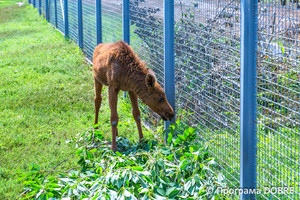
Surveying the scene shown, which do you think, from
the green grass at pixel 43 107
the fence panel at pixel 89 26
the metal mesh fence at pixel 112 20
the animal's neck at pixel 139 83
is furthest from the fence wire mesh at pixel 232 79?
the fence panel at pixel 89 26

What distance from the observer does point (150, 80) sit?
5293 mm

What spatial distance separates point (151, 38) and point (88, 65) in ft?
13.3

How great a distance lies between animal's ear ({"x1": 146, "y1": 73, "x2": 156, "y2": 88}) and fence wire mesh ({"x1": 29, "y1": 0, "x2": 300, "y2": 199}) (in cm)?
37

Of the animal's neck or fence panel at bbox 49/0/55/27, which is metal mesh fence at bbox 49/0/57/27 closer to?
fence panel at bbox 49/0/55/27

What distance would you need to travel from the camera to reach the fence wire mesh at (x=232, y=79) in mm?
3352

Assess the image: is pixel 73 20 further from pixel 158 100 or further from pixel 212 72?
pixel 212 72

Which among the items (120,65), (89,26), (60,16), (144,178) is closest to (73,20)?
(89,26)

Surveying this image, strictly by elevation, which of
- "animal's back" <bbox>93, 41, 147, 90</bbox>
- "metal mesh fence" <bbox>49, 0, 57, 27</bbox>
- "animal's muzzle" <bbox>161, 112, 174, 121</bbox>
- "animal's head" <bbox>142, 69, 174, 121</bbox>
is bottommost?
"animal's muzzle" <bbox>161, 112, 174, 121</bbox>

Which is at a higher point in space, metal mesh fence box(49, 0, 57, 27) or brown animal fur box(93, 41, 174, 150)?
metal mesh fence box(49, 0, 57, 27)

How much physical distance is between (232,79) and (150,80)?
4.63 feet

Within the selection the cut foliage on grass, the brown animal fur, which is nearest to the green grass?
the cut foliage on grass

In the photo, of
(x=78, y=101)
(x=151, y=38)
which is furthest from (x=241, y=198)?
(x=78, y=101)

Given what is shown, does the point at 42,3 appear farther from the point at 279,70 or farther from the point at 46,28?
the point at 279,70

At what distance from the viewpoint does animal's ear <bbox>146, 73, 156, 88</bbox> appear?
5.21 m
